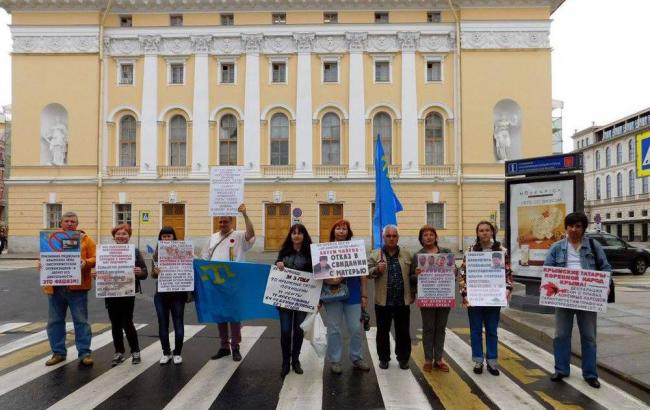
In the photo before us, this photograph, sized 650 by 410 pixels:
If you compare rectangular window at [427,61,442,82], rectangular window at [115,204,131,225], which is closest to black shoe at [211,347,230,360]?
rectangular window at [115,204,131,225]

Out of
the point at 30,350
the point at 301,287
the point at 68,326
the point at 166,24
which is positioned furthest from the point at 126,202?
the point at 301,287

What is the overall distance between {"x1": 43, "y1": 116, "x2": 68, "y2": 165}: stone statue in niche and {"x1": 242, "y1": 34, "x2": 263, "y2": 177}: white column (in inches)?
466

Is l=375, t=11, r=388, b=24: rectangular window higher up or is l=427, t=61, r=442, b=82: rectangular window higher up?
l=375, t=11, r=388, b=24: rectangular window

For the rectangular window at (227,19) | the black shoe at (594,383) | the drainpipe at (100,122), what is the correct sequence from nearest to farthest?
the black shoe at (594,383) → the drainpipe at (100,122) → the rectangular window at (227,19)

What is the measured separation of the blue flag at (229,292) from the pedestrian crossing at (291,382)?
65cm

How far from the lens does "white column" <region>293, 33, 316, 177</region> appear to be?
102 ft

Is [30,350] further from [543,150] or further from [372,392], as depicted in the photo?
[543,150]

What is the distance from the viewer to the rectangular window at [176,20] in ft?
104

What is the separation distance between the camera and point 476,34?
101ft

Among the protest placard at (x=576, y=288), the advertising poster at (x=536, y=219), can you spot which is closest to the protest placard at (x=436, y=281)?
the protest placard at (x=576, y=288)

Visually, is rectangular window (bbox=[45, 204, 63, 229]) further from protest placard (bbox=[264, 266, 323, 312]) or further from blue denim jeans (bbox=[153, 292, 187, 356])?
protest placard (bbox=[264, 266, 323, 312])

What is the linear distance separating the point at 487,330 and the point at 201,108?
92.2 ft

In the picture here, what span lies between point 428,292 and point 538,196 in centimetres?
583

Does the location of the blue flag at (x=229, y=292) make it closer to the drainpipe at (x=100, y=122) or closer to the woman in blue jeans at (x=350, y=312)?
the woman in blue jeans at (x=350, y=312)
